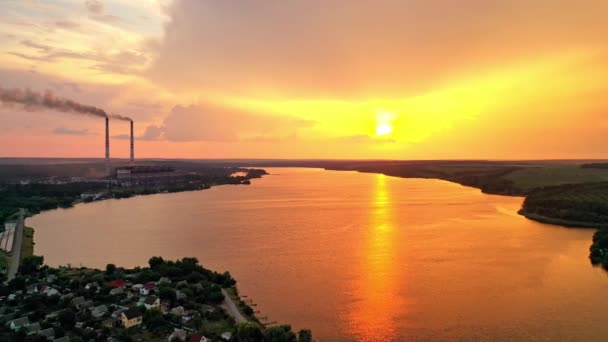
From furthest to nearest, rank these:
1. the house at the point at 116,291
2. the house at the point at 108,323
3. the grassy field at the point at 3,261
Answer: the grassy field at the point at 3,261
the house at the point at 116,291
the house at the point at 108,323

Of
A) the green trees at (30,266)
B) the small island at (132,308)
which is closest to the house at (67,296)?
the small island at (132,308)

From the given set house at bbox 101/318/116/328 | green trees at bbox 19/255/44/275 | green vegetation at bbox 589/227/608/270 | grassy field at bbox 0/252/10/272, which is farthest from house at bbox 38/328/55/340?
green vegetation at bbox 589/227/608/270

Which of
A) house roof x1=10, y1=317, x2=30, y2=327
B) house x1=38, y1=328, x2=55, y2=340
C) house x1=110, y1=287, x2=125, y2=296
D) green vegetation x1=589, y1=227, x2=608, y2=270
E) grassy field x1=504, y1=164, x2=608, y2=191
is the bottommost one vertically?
house x1=38, y1=328, x2=55, y2=340

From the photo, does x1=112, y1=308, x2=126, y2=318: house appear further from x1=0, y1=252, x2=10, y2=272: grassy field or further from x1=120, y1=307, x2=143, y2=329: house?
x1=0, y1=252, x2=10, y2=272: grassy field

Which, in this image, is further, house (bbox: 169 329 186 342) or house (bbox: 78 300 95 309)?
house (bbox: 78 300 95 309)

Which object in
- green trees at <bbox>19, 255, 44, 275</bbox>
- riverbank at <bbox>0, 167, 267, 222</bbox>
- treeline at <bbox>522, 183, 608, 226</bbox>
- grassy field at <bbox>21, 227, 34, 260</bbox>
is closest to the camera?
green trees at <bbox>19, 255, 44, 275</bbox>

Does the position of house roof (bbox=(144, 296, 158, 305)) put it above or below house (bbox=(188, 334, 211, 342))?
above

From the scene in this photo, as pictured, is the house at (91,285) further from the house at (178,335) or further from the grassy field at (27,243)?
the grassy field at (27,243)
